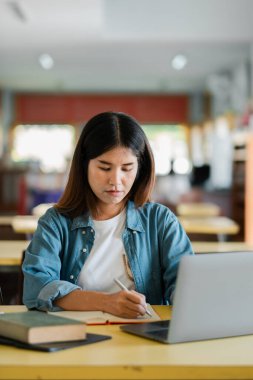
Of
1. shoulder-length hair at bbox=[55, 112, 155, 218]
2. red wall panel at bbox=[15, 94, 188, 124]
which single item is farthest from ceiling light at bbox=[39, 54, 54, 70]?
shoulder-length hair at bbox=[55, 112, 155, 218]

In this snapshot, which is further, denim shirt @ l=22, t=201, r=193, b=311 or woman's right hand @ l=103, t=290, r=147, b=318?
denim shirt @ l=22, t=201, r=193, b=311

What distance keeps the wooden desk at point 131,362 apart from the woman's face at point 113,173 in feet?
2.33

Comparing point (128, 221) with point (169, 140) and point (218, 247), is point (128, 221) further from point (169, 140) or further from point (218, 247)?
point (169, 140)

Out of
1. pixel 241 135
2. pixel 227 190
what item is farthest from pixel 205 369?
pixel 227 190

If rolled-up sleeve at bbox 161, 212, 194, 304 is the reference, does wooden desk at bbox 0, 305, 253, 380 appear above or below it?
below

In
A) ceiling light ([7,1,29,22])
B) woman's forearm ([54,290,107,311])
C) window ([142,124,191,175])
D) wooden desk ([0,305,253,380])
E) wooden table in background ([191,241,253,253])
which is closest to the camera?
wooden desk ([0,305,253,380])

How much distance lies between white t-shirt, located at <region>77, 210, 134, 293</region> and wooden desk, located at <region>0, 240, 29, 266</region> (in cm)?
121

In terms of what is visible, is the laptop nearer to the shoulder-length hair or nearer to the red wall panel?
the shoulder-length hair

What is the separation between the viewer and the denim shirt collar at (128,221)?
8.41ft

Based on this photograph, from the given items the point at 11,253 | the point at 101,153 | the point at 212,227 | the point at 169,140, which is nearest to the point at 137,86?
the point at 169,140

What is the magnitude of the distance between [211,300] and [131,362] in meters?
0.27

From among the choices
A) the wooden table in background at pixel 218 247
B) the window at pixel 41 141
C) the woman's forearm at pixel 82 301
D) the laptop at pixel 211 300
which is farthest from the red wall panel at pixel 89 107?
the laptop at pixel 211 300

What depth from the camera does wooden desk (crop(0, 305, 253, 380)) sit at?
1649 millimetres

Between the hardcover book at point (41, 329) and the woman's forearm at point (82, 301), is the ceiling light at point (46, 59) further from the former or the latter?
the hardcover book at point (41, 329)
